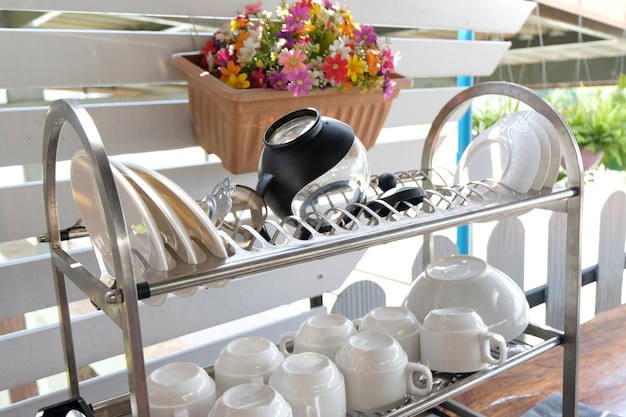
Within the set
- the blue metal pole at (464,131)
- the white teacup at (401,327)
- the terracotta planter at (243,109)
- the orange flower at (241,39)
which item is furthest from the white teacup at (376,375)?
the blue metal pole at (464,131)

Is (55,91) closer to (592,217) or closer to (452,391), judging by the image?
(452,391)

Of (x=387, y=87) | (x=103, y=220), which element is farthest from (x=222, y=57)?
(x=103, y=220)

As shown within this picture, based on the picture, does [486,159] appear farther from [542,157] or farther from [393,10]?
[393,10]

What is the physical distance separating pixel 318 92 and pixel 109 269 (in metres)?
0.57

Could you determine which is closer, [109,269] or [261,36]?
[109,269]

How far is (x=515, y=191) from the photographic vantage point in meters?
1.07

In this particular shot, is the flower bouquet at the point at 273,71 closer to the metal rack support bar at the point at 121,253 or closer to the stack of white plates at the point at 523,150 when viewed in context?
the stack of white plates at the point at 523,150

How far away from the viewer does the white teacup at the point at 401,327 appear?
1.01 meters

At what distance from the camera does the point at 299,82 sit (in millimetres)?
1161

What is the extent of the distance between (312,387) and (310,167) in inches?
11.9

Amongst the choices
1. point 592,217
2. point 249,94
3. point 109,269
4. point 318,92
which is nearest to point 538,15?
point 592,217

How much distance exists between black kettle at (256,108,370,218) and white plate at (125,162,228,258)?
0.61 feet

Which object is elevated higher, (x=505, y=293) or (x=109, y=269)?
(x=109, y=269)

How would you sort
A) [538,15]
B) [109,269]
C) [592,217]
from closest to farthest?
[109,269]
[538,15]
[592,217]
